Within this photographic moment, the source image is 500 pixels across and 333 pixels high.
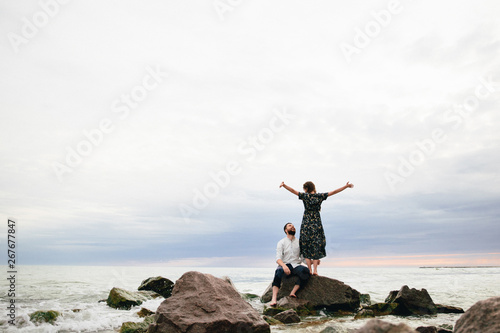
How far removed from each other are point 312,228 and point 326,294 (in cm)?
190

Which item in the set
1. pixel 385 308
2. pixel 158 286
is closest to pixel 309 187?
pixel 385 308

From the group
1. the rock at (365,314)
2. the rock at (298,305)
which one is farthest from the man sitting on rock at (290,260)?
the rock at (365,314)

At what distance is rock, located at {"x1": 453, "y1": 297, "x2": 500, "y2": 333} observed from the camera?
428 centimetres

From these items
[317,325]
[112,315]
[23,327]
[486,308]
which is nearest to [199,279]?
[317,325]

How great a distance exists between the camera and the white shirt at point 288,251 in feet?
34.8

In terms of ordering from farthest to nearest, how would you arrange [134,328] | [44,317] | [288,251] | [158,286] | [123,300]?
[158,286], [123,300], [288,251], [44,317], [134,328]

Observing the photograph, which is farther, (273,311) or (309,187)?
(309,187)

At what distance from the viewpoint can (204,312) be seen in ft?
22.2

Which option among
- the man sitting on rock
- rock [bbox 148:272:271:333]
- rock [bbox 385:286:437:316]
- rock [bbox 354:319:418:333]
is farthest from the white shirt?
rock [bbox 354:319:418:333]

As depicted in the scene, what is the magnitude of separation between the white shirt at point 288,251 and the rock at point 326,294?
564 mm

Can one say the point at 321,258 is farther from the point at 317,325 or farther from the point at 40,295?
the point at 40,295

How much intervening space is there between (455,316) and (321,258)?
3.63m

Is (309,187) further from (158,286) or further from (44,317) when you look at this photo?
(158,286)

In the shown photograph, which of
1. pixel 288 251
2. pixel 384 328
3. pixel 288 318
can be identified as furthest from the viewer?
pixel 288 251
